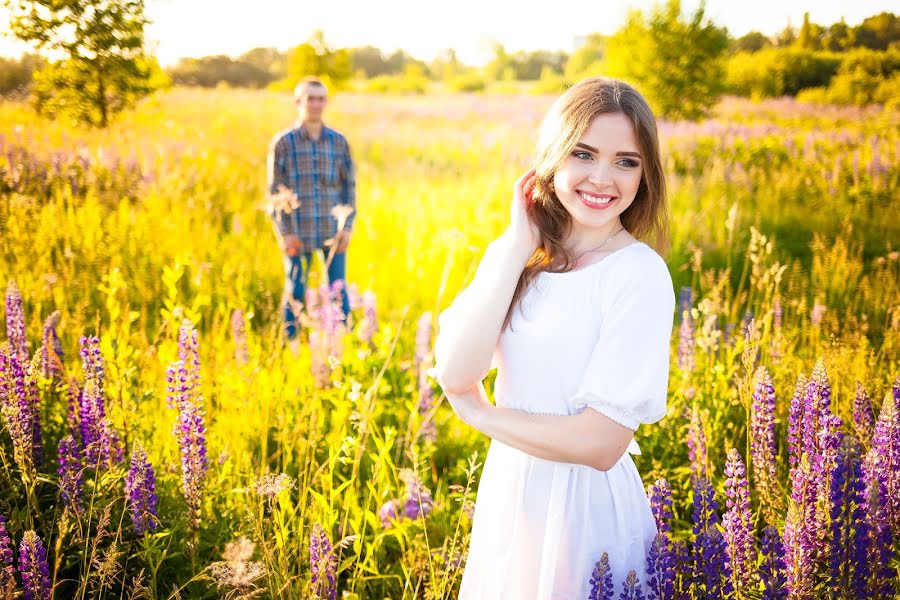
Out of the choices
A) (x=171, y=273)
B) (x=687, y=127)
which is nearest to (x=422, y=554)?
(x=171, y=273)

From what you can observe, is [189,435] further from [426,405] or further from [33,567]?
[426,405]

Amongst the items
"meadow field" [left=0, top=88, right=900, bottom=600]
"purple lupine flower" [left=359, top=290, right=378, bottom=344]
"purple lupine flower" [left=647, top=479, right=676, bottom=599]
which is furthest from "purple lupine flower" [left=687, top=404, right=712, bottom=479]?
"purple lupine flower" [left=359, top=290, right=378, bottom=344]

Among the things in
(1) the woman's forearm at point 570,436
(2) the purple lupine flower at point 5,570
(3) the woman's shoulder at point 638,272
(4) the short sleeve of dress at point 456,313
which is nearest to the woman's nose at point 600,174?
(3) the woman's shoulder at point 638,272

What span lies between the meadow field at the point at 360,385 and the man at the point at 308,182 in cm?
42

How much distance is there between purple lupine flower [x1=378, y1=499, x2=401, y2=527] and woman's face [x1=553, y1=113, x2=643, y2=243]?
116 centimetres

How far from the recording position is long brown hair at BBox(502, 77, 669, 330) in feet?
4.64

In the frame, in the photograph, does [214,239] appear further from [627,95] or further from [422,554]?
[627,95]

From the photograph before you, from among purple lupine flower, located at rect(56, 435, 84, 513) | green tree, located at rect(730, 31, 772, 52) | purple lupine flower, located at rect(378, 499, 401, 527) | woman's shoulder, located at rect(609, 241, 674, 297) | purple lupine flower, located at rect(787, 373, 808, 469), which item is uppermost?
green tree, located at rect(730, 31, 772, 52)

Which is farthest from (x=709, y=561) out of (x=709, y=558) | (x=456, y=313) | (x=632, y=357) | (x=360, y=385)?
(x=360, y=385)

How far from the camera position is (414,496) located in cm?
209

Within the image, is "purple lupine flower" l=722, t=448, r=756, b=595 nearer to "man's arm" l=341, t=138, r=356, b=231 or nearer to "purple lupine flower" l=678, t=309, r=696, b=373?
"purple lupine flower" l=678, t=309, r=696, b=373

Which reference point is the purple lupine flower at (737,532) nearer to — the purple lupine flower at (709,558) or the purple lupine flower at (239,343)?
the purple lupine flower at (709,558)

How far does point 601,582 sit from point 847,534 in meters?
0.65

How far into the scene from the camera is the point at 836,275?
4117 millimetres
